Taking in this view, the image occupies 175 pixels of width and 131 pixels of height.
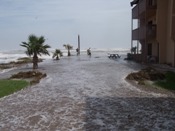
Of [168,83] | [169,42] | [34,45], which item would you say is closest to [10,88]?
[168,83]

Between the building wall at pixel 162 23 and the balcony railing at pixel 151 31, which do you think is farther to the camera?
the balcony railing at pixel 151 31

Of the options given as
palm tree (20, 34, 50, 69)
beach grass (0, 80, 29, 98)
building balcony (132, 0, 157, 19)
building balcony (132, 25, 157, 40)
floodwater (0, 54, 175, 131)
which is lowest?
floodwater (0, 54, 175, 131)

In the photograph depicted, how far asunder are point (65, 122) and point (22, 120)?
1324 mm

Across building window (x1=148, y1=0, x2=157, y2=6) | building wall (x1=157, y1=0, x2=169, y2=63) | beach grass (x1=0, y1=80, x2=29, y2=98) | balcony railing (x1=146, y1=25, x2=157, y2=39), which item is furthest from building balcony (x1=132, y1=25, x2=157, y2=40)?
beach grass (x1=0, y1=80, x2=29, y2=98)

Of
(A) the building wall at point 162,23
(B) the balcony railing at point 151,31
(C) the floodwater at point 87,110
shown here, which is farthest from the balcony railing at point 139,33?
(C) the floodwater at point 87,110

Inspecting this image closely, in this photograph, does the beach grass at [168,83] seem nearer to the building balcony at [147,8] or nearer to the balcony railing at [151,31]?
the balcony railing at [151,31]

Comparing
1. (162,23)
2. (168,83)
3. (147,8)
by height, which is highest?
(147,8)

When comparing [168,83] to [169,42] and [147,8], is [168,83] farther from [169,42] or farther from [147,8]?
[147,8]

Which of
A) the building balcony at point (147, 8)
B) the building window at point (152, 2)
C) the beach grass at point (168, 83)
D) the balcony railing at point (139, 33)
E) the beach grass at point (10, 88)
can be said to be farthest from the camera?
the balcony railing at point (139, 33)

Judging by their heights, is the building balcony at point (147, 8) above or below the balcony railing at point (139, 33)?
above

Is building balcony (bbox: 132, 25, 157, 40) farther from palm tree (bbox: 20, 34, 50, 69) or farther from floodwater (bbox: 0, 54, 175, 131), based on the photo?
floodwater (bbox: 0, 54, 175, 131)

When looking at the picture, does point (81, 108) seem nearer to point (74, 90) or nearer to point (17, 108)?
point (17, 108)

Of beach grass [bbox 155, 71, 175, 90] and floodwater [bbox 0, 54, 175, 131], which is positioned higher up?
beach grass [bbox 155, 71, 175, 90]

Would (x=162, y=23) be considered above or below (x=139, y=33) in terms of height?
above
